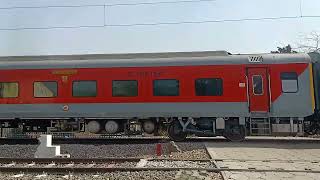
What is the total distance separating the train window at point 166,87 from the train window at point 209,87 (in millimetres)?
920

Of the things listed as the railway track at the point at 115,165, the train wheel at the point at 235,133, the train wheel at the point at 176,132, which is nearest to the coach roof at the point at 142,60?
the train wheel at the point at 176,132

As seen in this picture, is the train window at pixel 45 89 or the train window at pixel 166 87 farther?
the train window at pixel 45 89

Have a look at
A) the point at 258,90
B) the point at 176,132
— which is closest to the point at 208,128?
the point at 176,132

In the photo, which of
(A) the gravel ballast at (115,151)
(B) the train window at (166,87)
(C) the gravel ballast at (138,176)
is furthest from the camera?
(B) the train window at (166,87)

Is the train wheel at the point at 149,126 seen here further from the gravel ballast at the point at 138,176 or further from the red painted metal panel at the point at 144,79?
the gravel ballast at the point at 138,176

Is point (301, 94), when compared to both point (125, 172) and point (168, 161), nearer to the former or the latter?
point (168, 161)

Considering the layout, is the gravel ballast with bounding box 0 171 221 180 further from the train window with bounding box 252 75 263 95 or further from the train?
the train window with bounding box 252 75 263 95

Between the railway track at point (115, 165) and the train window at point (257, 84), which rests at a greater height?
the train window at point (257, 84)

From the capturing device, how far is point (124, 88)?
57.5 ft

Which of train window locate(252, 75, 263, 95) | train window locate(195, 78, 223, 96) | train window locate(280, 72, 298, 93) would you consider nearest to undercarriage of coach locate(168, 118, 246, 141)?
train window locate(195, 78, 223, 96)

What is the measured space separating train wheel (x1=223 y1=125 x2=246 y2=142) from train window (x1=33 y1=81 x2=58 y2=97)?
7889 millimetres

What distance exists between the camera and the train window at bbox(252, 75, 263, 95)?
16812mm

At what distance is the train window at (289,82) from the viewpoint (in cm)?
1664

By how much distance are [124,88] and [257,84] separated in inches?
229
